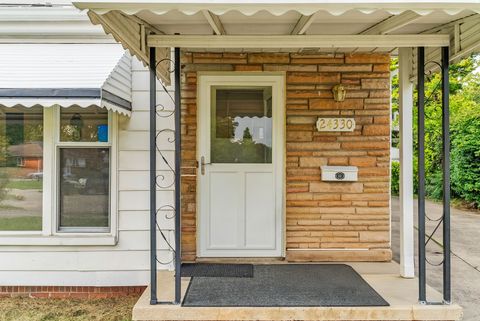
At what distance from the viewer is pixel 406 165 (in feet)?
14.0

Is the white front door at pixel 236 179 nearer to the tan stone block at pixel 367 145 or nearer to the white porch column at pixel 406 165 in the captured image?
the tan stone block at pixel 367 145

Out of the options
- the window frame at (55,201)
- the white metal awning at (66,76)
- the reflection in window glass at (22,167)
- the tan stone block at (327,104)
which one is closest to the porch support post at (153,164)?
the white metal awning at (66,76)

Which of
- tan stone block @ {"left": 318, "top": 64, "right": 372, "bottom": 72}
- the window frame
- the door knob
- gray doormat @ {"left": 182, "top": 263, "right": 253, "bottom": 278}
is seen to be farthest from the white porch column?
the window frame

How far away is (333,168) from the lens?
4926 millimetres

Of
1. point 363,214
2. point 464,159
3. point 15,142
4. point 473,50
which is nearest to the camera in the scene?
point 473,50

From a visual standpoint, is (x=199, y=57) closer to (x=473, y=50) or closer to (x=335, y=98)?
(x=335, y=98)

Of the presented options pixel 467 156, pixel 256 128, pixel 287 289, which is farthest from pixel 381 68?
pixel 467 156

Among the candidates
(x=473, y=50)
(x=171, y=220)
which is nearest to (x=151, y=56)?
Answer: (x=171, y=220)

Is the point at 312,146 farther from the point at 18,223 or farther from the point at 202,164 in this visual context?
the point at 18,223

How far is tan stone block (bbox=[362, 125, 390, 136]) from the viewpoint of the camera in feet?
16.3

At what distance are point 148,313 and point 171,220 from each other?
1.47 m

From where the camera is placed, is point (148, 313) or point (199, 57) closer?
point (148, 313)

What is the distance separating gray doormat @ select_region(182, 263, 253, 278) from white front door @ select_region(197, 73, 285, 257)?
0.79 ft

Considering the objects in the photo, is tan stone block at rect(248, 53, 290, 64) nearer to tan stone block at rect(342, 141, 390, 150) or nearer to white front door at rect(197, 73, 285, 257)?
white front door at rect(197, 73, 285, 257)
